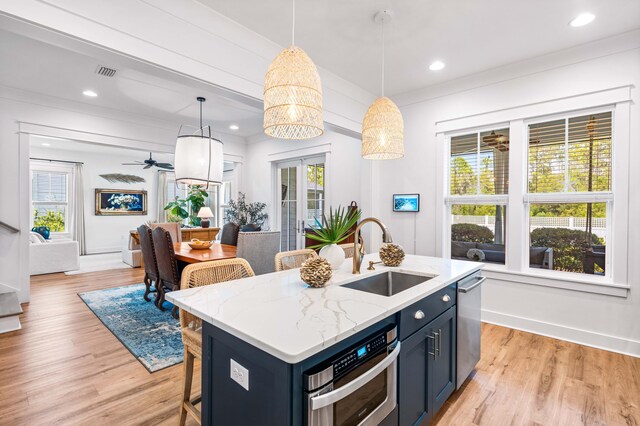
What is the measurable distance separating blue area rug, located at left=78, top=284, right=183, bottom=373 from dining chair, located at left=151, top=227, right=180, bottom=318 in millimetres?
228

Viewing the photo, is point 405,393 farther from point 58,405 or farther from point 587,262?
point 587,262

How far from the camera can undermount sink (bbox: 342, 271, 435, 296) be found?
204cm

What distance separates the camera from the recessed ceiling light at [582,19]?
2623 millimetres

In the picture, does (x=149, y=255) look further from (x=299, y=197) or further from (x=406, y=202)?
(x=406, y=202)

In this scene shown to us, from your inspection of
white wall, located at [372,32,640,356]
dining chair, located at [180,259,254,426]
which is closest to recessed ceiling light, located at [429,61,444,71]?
white wall, located at [372,32,640,356]

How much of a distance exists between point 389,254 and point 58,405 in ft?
8.11

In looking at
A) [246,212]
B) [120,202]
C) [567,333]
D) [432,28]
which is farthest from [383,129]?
[120,202]

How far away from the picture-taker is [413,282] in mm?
2121

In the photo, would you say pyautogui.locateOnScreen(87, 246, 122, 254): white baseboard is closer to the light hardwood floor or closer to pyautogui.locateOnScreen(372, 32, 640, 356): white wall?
the light hardwood floor

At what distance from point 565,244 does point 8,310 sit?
6.26 m

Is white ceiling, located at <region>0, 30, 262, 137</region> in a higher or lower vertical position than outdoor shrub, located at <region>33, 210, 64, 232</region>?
higher

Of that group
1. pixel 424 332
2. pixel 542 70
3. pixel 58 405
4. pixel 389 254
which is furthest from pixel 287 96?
pixel 542 70

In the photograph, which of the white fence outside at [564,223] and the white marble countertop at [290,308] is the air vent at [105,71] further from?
the white fence outside at [564,223]

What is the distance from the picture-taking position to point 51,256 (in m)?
6.12
